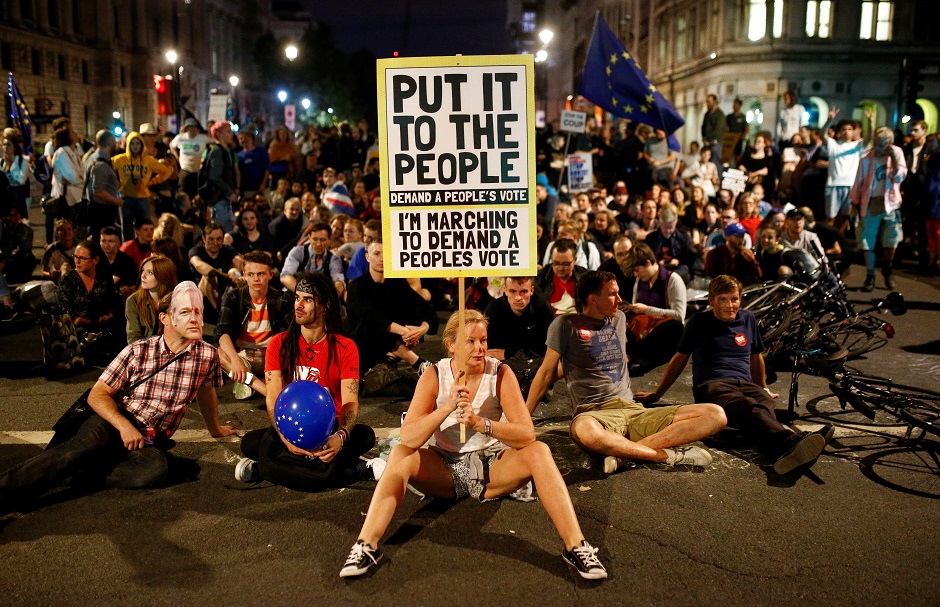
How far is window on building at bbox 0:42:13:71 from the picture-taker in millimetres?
57531

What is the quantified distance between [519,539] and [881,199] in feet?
33.1

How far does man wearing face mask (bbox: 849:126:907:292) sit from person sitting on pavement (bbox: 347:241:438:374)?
7.45 m

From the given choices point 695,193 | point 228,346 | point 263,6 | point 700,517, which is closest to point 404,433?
point 700,517

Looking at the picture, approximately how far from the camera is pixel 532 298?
7.55m

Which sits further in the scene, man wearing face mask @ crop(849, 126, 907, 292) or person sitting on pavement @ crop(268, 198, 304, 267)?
man wearing face mask @ crop(849, 126, 907, 292)

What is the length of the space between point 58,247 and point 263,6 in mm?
131715

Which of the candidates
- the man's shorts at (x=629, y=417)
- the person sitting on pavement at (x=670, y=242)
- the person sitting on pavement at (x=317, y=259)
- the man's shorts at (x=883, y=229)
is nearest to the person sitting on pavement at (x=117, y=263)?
the person sitting on pavement at (x=317, y=259)

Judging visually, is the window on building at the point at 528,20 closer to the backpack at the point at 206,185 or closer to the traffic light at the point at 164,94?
the traffic light at the point at 164,94

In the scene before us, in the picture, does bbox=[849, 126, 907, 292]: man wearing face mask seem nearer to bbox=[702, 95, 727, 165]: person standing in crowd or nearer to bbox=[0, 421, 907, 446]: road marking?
bbox=[0, 421, 907, 446]: road marking

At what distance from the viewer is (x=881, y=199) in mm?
12484

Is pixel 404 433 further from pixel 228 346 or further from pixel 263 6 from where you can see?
pixel 263 6

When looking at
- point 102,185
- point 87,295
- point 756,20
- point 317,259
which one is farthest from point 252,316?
point 756,20

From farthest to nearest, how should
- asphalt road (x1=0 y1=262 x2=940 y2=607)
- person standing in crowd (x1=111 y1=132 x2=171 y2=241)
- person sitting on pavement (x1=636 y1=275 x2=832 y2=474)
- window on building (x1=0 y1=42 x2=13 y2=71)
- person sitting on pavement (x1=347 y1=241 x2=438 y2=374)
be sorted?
window on building (x1=0 y1=42 x2=13 y2=71), person standing in crowd (x1=111 y1=132 x2=171 y2=241), person sitting on pavement (x1=347 y1=241 x2=438 y2=374), person sitting on pavement (x1=636 y1=275 x2=832 y2=474), asphalt road (x1=0 y1=262 x2=940 y2=607)

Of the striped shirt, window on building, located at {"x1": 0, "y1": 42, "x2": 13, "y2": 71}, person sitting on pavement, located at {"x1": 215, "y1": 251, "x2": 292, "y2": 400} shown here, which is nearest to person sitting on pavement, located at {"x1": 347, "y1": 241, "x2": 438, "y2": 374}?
person sitting on pavement, located at {"x1": 215, "y1": 251, "x2": 292, "y2": 400}
